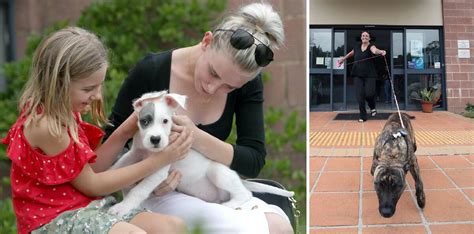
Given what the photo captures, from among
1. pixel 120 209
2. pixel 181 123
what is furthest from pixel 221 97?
pixel 120 209

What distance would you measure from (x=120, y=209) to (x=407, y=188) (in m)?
0.76

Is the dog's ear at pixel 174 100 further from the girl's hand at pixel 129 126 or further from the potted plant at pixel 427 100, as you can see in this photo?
the potted plant at pixel 427 100

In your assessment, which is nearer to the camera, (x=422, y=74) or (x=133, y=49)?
(x=422, y=74)

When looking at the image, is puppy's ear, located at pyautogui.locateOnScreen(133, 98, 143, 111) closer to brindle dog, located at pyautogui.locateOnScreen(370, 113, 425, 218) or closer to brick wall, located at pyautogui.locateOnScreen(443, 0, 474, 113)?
brindle dog, located at pyautogui.locateOnScreen(370, 113, 425, 218)

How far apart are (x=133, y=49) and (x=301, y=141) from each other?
0.61 m

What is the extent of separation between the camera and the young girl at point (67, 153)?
50.6 inches

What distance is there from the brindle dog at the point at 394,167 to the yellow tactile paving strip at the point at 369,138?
3cm

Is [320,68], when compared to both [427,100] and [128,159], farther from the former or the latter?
[128,159]

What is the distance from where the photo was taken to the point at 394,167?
1542 mm

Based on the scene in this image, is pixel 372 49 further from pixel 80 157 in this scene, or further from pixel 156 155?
pixel 80 157

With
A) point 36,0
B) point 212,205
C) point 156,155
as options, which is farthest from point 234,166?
point 36,0

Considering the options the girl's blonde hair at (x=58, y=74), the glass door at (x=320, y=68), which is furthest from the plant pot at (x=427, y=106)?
the girl's blonde hair at (x=58, y=74)

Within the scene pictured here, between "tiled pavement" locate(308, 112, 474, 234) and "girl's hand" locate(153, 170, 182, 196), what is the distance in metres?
0.40

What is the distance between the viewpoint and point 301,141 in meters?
1.80
